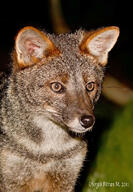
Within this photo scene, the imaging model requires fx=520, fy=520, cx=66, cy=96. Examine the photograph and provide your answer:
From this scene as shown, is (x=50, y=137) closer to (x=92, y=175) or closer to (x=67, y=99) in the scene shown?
(x=67, y=99)

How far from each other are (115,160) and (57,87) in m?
3.06

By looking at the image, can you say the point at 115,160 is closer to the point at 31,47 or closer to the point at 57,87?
the point at 57,87

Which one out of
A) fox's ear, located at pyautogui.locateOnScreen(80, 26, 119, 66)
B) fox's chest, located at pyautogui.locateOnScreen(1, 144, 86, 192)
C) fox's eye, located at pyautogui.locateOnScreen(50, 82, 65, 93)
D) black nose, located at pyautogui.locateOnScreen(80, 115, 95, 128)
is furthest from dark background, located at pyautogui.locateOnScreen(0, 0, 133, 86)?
black nose, located at pyautogui.locateOnScreen(80, 115, 95, 128)

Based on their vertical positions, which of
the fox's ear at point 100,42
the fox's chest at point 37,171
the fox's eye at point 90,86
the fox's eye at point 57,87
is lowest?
the fox's chest at point 37,171

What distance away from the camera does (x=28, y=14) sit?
1603 cm

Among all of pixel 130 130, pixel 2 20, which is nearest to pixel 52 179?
pixel 130 130

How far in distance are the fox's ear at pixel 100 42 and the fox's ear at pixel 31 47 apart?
0.47m

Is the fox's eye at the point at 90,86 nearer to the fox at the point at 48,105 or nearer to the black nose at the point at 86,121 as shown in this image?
the fox at the point at 48,105

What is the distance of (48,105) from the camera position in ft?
20.0

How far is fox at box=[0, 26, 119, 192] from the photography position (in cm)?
609

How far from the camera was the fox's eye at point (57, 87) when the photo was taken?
6.07 m

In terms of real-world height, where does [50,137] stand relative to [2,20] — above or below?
above

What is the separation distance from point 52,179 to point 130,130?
11.1 ft

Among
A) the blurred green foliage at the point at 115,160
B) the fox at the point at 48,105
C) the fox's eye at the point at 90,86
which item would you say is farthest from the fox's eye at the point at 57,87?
the blurred green foliage at the point at 115,160
